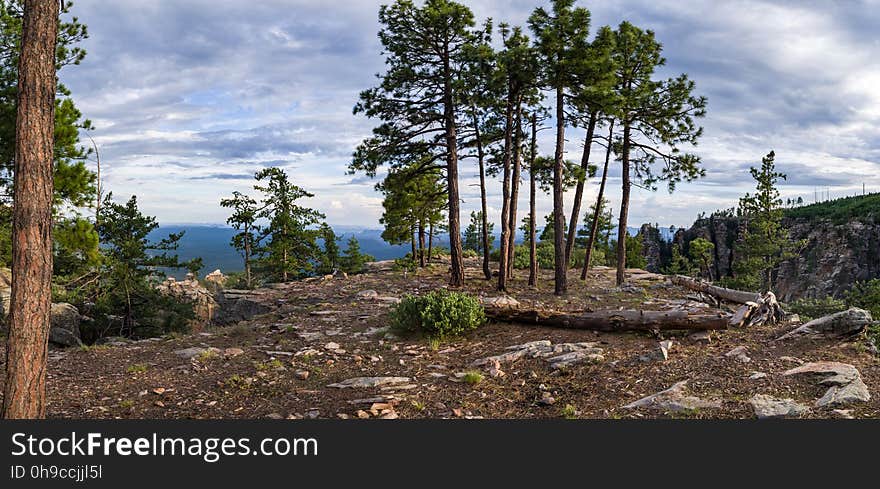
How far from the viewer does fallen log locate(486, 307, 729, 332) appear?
10766mm

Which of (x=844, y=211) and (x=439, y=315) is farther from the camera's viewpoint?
(x=844, y=211)

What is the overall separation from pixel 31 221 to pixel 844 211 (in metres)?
130

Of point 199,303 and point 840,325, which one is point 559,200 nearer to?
point 840,325

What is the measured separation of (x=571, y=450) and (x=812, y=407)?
357 centimetres

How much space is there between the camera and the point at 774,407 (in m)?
6.89

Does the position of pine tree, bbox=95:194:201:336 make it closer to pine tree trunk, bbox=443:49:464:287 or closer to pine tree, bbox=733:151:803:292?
pine tree trunk, bbox=443:49:464:287

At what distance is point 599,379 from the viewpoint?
8.71 m

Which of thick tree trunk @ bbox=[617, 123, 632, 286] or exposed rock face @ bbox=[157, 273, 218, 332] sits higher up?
thick tree trunk @ bbox=[617, 123, 632, 286]

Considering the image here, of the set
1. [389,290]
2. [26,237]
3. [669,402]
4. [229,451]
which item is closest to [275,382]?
[229,451]

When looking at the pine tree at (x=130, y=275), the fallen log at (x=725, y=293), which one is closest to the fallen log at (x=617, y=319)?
the fallen log at (x=725, y=293)

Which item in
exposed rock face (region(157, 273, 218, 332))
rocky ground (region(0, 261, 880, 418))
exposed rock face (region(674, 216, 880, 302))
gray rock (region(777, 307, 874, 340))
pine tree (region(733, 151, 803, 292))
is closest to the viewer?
rocky ground (region(0, 261, 880, 418))

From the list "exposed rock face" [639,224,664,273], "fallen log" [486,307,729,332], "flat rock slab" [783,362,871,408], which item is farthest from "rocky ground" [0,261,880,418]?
"exposed rock face" [639,224,664,273]

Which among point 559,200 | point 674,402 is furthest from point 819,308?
point 674,402

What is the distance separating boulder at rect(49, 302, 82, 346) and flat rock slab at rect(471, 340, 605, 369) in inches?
496
